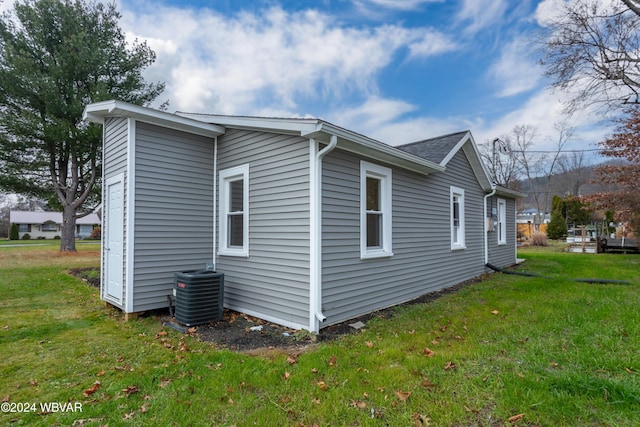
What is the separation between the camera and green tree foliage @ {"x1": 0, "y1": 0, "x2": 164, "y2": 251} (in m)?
12.9

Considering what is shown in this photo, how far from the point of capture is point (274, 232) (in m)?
4.91

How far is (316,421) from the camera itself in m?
2.46

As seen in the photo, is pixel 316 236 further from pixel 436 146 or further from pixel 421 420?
pixel 436 146

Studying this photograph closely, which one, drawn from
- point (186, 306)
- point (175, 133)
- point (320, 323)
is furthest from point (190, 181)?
point (320, 323)

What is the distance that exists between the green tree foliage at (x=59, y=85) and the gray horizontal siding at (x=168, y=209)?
33.2ft

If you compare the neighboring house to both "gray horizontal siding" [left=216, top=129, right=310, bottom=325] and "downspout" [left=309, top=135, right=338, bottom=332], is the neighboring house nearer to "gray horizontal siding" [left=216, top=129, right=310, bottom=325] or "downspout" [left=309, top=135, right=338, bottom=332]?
"gray horizontal siding" [left=216, top=129, right=310, bottom=325]

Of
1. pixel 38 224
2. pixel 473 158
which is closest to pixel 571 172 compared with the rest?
pixel 473 158

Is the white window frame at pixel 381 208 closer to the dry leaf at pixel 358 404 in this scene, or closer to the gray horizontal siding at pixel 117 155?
the dry leaf at pixel 358 404

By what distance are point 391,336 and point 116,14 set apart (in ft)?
60.6

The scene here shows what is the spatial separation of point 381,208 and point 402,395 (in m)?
3.48

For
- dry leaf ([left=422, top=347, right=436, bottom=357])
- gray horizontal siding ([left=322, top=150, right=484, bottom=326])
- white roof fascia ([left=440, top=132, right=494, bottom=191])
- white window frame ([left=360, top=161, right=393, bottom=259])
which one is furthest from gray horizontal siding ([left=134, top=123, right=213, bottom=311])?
white roof fascia ([left=440, top=132, right=494, bottom=191])

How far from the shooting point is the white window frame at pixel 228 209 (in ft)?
17.5

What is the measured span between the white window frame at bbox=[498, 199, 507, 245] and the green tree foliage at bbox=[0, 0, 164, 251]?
15298 mm

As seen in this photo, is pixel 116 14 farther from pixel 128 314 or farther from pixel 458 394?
pixel 458 394
